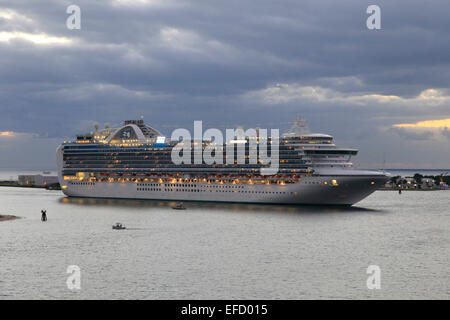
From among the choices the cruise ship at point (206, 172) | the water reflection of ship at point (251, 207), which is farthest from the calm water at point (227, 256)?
the cruise ship at point (206, 172)

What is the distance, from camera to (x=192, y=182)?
107 m

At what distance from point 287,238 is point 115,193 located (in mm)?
66728

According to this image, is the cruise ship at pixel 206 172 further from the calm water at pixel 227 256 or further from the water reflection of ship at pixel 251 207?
Result: the calm water at pixel 227 256

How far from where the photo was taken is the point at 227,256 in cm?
4819

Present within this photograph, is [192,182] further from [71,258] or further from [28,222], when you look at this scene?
[71,258]

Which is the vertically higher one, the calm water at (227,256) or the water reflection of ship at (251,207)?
the water reflection of ship at (251,207)

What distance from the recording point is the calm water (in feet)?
121

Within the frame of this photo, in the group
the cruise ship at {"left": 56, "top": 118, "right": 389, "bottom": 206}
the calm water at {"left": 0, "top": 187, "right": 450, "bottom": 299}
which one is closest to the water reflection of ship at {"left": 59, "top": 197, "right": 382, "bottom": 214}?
the cruise ship at {"left": 56, "top": 118, "right": 389, "bottom": 206}

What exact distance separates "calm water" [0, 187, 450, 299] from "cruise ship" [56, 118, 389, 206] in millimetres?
9814

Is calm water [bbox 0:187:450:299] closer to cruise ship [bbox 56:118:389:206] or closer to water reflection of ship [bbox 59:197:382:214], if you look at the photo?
water reflection of ship [bbox 59:197:382:214]

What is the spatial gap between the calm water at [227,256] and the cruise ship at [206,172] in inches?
386

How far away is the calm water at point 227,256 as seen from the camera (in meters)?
36.8

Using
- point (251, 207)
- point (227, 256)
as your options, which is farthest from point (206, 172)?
point (227, 256)
